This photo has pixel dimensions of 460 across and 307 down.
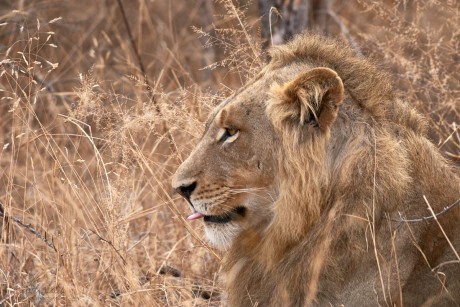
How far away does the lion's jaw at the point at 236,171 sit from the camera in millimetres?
3502

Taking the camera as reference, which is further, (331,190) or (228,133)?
(228,133)

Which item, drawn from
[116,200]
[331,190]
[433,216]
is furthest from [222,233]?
[433,216]

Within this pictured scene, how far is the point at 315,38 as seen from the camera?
12.2 ft

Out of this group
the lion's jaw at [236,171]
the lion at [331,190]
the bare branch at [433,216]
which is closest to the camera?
the bare branch at [433,216]

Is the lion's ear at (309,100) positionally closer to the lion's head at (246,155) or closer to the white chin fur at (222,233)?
the lion's head at (246,155)

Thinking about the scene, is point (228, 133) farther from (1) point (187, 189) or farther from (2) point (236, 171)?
(1) point (187, 189)

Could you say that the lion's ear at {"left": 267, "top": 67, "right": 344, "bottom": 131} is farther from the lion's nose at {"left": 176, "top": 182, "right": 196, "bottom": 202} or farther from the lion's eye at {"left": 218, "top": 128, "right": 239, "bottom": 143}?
the lion's nose at {"left": 176, "top": 182, "right": 196, "bottom": 202}

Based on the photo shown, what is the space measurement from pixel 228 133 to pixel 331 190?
19.5 inches

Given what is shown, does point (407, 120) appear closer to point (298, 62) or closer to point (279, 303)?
point (298, 62)

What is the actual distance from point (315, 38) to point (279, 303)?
1151 mm

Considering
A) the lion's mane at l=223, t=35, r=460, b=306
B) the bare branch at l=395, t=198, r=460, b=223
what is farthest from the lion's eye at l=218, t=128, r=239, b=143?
the bare branch at l=395, t=198, r=460, b=223

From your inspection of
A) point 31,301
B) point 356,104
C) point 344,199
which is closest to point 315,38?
point 356,104

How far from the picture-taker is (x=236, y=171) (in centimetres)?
351

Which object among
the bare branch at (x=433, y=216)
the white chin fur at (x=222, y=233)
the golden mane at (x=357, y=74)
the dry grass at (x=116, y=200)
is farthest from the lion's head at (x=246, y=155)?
the dry grass at (x=116, y=200)
